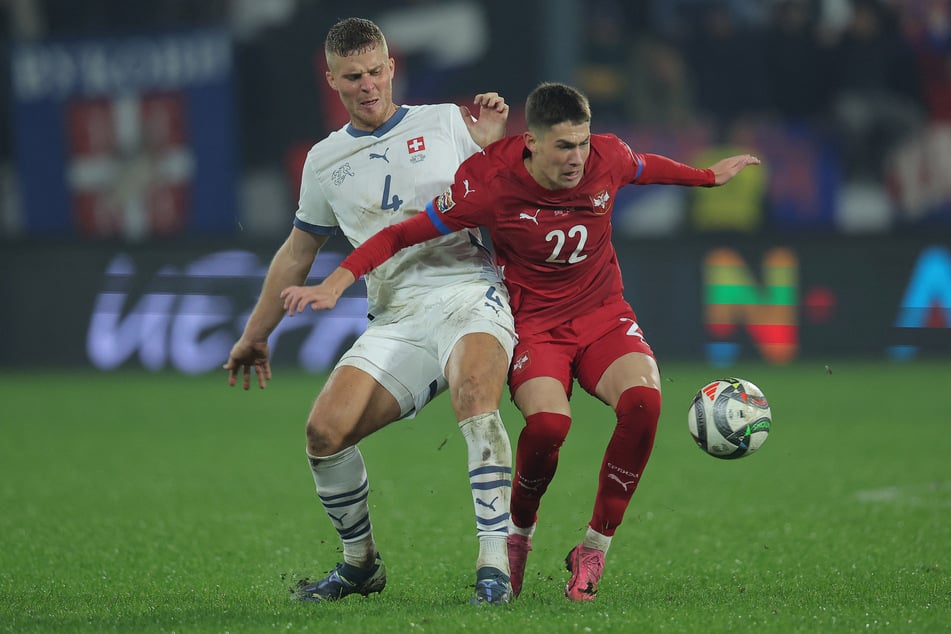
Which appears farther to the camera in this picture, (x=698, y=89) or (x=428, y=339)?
(x=698, y=89)

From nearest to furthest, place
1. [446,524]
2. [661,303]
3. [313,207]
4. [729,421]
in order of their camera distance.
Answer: [729,421], [313,207], [446,524], [661,303]

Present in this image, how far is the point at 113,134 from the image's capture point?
56.3ft

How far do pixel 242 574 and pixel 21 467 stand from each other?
437 cm

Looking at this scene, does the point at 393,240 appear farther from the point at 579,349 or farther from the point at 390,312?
the point at 579,349

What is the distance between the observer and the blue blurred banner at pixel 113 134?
17.0 m

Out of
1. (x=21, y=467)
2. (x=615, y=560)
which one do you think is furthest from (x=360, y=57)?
(x=21, y=467)

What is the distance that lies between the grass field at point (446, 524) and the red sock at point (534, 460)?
37 centimetres

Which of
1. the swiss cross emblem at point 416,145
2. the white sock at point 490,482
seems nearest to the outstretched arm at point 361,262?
the swiss cross emblem at point 416,145

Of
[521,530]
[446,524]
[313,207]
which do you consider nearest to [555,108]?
Answer: [313,207]

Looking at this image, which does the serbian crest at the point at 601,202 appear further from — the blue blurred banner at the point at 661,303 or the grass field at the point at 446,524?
the blue blurred banner at the point at 661,303

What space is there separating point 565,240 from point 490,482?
3.55 ft

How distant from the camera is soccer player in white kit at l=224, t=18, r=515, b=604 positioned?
17.3 ft

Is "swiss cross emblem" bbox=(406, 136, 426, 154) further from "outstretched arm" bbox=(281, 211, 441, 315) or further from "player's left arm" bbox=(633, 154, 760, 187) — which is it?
"player's left arm" bbox=(633, 154, 760, 187)

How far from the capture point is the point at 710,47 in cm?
1744
